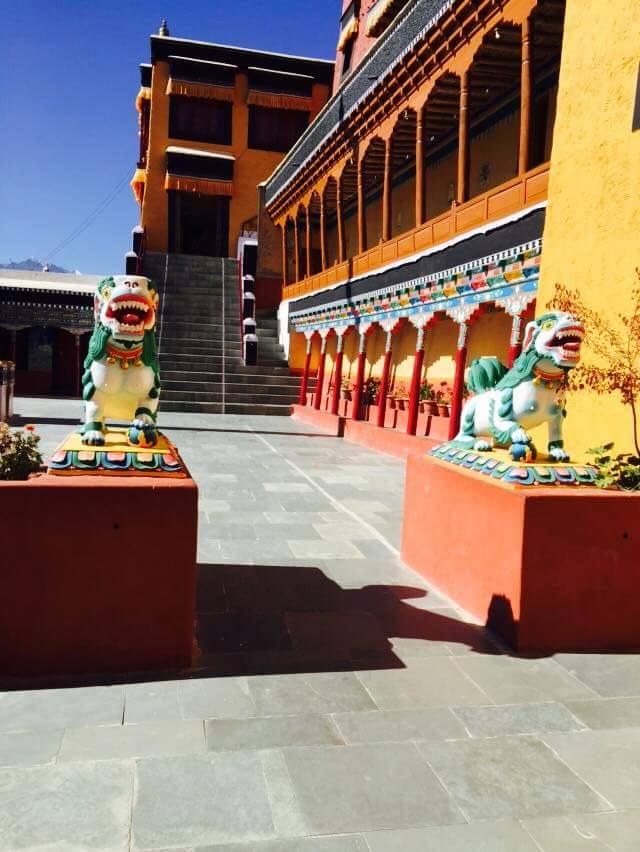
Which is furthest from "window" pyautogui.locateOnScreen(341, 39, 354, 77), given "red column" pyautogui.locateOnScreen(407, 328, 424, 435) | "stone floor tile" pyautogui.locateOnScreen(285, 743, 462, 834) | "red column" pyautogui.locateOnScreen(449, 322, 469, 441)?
"stone floor tile" pyautogui.locateOnScreen(285, 743, 462, 834)

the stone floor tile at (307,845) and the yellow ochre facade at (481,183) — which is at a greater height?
the yellow ochre facade at (481,183)

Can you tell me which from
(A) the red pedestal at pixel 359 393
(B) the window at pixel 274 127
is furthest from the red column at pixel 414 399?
(B) the window at pixel 274 127

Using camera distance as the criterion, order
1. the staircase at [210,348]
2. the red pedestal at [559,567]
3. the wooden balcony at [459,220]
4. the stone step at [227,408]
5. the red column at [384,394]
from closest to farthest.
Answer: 1. the red pedestal at [559,567]
2. the wooden balcony at [459,220]
3. the red column at [384,394]
4. the stone step at [227,408]
5. the staircase at [210,348]

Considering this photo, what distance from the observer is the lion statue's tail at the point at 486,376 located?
539 centimetres

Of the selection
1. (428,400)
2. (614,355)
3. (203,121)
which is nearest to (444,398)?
(428,400)

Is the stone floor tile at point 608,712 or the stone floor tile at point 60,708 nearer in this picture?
the stone floor tile at point 60,708

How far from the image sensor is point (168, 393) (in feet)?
61.0

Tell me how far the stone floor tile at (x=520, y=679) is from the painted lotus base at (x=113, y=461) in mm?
1978

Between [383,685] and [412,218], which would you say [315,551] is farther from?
[412,218]

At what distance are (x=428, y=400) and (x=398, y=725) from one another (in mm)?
10675

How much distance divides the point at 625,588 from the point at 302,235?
72.9 ft

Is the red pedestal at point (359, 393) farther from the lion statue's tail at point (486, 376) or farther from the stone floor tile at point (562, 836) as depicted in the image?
the stone floor tile at point (562, 836)

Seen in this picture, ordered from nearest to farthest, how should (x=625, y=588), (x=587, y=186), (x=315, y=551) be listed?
(x=625, y=588)
(x=315, y=551)
(x=587, y=186)

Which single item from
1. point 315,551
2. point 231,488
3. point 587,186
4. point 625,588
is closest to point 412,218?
point 587,186
